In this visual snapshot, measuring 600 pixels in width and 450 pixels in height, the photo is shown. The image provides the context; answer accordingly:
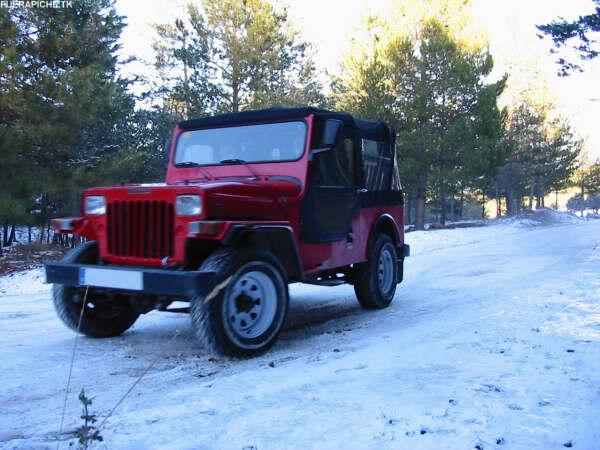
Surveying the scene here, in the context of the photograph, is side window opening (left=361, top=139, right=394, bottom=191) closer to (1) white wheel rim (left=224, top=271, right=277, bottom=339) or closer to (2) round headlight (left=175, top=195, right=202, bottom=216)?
(1) white wheel rim (left=224, top=271, right=277, bottom=339)

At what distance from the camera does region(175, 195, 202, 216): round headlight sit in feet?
14.5

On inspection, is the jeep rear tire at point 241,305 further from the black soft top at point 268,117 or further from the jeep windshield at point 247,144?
the black soft top at point 268,117

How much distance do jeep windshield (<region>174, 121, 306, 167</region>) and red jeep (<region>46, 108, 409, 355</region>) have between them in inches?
0.5

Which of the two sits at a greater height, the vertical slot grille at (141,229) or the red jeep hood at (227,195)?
the red jeep hood at (227,195)

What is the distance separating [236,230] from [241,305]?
666mm

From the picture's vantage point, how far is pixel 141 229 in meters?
4.72

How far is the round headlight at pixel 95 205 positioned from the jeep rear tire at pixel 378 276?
3.14 metres

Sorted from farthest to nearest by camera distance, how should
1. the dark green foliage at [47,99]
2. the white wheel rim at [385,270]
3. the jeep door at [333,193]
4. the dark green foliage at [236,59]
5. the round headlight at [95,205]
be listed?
1. the dark green foliage at [236,59]
2. the dark green foliage at [47,99]
3. the white wheel rim at [385,270]
4. the jeep door at [333,193]
5. the round headlight at [95,205]

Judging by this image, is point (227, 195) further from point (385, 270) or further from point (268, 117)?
point (385, 270)

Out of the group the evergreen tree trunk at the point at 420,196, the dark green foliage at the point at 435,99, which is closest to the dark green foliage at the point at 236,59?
the dark green foliage at the point at 435,99

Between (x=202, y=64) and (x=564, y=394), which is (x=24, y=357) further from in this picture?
(x=202, y=64)

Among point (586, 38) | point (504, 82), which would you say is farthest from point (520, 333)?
point (504, 82)

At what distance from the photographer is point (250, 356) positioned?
4.66 meters

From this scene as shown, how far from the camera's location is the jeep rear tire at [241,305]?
433cm
